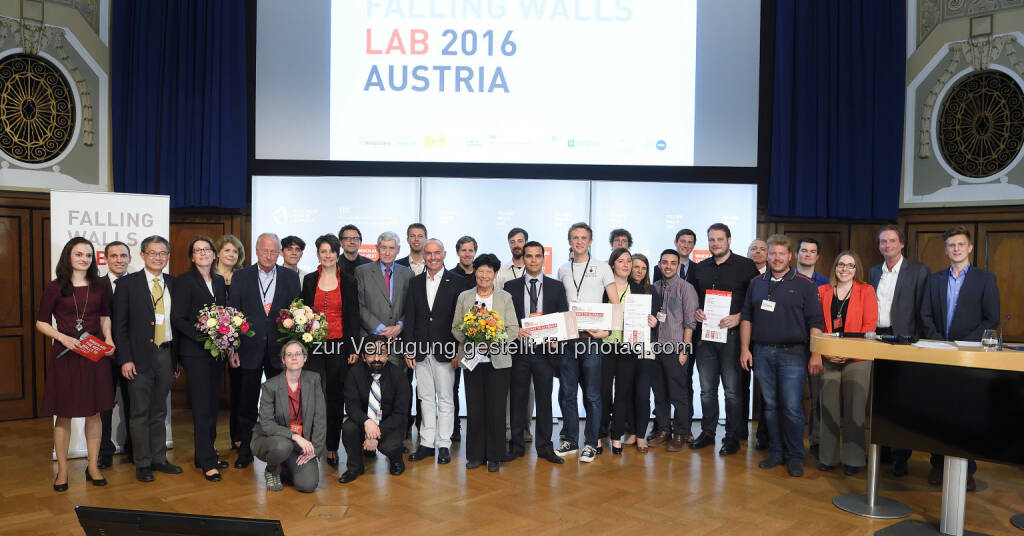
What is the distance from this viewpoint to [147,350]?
14.6 ft

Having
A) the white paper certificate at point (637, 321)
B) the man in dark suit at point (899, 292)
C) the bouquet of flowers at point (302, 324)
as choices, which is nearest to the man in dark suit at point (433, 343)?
the bouquet of flowers at point (302, 324)

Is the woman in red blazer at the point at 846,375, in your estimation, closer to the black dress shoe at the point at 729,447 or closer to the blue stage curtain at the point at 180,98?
the black dress shoe at the point at 729,447

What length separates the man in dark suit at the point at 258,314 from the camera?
468 cm

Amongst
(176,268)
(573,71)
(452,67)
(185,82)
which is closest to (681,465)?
(573,71)

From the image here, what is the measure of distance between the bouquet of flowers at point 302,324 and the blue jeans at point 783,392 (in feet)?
10.7

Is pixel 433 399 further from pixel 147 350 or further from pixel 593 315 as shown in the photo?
pixel 147 350

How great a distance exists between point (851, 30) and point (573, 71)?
9.27 feet

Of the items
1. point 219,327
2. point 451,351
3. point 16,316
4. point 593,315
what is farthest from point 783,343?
point 16,316

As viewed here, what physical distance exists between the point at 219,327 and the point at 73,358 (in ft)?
3.12

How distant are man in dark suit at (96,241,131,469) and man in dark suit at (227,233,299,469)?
804mm

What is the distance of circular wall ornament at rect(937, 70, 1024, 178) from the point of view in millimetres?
6125

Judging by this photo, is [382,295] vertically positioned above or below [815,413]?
above

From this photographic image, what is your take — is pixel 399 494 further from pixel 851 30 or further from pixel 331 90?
pixel 851 30

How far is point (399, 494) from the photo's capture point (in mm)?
4180
